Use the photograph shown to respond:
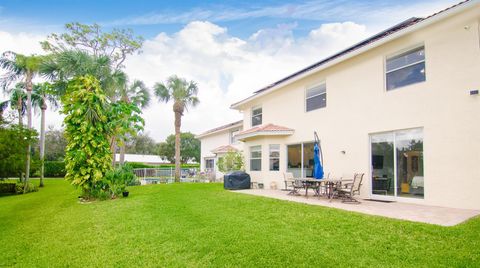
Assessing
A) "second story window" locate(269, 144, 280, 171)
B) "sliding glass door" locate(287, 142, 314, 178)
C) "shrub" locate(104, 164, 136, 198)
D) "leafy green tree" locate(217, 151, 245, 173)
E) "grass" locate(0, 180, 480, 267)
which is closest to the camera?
"grass" locate(0, 180, 480, 267)

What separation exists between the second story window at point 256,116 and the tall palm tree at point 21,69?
1636 cm

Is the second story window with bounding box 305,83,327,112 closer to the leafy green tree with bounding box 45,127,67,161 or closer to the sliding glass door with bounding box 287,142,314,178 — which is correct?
the sliding glass door with bounding box 287,142,314,178

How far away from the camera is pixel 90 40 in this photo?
27.9 m

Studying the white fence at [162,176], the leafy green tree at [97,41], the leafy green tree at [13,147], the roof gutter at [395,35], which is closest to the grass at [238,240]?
the roof gutter at [395,35]

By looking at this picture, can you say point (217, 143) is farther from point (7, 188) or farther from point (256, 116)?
point (7, 188)

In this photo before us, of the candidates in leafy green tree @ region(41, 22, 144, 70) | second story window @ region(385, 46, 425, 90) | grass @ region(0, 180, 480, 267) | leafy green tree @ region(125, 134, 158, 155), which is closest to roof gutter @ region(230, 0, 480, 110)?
second story window @ region(385, 46, 425, 90)

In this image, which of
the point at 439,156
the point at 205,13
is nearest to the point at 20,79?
the point at 205,13

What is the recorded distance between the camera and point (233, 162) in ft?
69.4

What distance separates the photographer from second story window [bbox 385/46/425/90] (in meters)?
10.3

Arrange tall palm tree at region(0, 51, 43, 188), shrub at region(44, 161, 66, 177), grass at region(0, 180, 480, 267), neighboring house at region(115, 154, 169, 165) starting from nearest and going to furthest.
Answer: grass at region(0, 180, 480, 267) → tall palm tree at region(0, 51, 43, 188) → shrub at region(44, 161, 66, 177) → neighboring house at region(115, 154, 169, 165)

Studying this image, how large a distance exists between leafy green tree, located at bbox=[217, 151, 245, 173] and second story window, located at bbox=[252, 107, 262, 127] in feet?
8.84

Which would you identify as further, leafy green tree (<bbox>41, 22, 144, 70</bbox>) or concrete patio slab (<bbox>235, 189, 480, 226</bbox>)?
leafy green tree (<bbox>41, 22, 144, 70</bbox>)

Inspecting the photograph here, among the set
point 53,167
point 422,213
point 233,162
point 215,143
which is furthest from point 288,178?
point 53,167

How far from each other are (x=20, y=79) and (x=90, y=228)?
22.0 m
